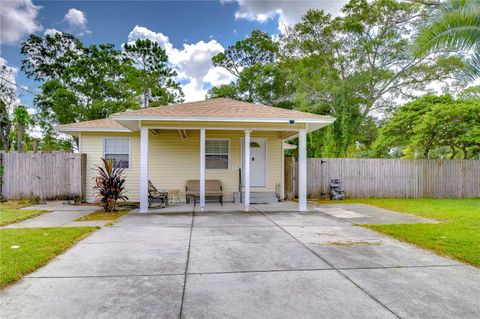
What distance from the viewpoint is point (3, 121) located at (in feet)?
65.9

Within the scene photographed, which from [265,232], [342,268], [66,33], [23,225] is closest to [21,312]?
[342,268]

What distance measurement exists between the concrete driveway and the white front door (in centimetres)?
603

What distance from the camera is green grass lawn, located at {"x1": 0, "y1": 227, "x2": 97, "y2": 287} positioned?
400cm

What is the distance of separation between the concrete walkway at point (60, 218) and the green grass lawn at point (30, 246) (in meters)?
0.61

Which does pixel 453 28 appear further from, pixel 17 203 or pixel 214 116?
pixel 17 203

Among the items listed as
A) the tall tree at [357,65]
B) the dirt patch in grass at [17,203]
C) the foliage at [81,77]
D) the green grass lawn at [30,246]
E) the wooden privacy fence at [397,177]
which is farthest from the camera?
the foliage at [81,77]

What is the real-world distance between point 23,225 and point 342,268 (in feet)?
23.8

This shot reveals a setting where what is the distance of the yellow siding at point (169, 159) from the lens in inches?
467

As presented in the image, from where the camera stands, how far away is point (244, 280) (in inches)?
149

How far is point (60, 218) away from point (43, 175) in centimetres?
435

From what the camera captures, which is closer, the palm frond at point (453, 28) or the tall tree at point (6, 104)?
the palm frond at point (453, 28)

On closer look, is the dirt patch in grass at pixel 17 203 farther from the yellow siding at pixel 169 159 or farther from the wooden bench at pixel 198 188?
the wooden bench at pixel 198 188

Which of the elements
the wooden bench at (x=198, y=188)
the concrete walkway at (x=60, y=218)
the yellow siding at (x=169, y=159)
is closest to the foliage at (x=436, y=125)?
the yellow siding at (x=169, y=159)

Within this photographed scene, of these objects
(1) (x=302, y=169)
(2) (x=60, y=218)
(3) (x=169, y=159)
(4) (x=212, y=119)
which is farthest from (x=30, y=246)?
(1) (x=302, y=169)
